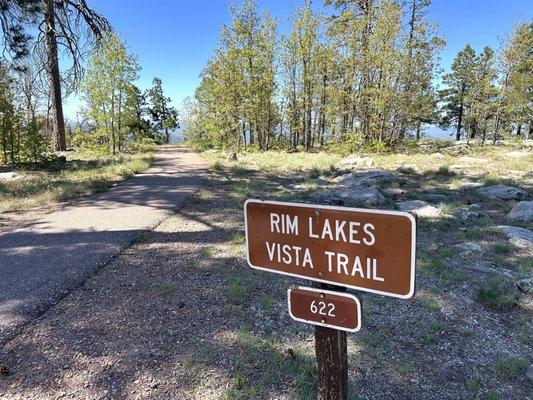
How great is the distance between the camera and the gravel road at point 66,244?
11.9 ft

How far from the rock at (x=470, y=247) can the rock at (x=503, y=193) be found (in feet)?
12.4

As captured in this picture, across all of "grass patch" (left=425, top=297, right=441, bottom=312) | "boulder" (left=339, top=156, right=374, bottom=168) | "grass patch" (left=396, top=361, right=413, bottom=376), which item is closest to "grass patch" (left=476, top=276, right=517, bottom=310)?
"grass patch" (left=425, top=297, right=441, bottom=312)

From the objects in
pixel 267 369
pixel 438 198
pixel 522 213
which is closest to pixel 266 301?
pixel 267 369

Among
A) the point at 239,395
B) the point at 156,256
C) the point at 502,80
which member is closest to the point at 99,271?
the point at 156,256

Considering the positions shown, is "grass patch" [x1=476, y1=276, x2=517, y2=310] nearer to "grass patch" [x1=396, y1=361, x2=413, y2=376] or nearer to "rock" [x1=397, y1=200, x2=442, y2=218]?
"grass patch" [x1=396, y1=361, x2=413, y2=376]

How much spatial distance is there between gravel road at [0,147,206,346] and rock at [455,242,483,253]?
513cm

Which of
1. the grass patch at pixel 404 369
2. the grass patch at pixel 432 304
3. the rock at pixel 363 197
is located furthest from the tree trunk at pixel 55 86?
the grass patch at pixel 404 369

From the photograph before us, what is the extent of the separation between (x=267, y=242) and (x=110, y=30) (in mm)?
14716

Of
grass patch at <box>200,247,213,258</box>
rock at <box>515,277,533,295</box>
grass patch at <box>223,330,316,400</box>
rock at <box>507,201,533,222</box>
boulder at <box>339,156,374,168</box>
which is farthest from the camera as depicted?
boulder at <box>339,156,374,168</box>

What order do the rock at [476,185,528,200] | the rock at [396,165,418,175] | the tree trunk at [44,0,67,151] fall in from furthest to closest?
the rock at [396,165,418,175], the tree trunk at [44,0,67,151], the rock at [476,185,528,200]

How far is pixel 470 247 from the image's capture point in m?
5.44

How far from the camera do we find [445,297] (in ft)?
13.1

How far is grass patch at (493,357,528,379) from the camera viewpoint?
2.81 metres

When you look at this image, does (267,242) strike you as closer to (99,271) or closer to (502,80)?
(99,271)
